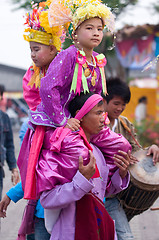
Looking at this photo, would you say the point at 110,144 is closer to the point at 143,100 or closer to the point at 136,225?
the point at 136,225

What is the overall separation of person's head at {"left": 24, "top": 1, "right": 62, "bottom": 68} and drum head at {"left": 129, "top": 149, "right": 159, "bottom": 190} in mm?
1230

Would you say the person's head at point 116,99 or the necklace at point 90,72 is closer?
the necklace at point 90,72

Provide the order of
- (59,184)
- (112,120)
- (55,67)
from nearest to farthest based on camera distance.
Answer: (59,184) → (55,67) → (112,120)

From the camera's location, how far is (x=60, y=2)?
273 cm

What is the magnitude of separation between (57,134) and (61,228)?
1.95 ft

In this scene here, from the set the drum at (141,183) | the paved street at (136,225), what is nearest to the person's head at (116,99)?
the drum at (141,183)

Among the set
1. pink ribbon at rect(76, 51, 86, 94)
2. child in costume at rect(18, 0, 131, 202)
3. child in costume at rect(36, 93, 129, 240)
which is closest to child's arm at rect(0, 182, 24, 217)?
child in costume at rect(18, 0, 131, 202)

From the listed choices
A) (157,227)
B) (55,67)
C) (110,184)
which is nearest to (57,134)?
(55,67)

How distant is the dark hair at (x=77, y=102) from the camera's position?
2607 mm

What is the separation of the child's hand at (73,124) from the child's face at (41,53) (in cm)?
71

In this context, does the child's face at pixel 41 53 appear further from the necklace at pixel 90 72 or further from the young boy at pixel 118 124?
the young boy at pixel 118 124

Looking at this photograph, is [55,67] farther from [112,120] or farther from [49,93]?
[112,120]

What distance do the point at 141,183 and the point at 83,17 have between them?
5.21 ft

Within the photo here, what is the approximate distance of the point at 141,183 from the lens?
343 cm
